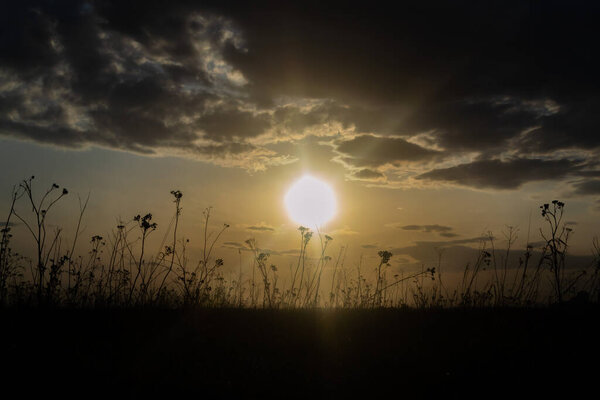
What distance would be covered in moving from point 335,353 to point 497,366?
178 centimetres

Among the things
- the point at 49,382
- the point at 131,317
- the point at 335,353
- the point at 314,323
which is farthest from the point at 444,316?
the point at 49,382

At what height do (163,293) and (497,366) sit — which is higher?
(163,293)

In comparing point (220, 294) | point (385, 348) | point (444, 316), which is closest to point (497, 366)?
point (385, 348)

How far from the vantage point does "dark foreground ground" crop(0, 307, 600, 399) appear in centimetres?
448

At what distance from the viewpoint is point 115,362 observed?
16.4 feet

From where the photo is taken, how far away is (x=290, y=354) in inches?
214

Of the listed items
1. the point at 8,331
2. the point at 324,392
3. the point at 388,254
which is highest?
the point at 388,254

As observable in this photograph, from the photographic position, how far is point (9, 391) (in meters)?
4.27

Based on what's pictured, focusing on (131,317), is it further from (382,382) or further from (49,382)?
(382,382)

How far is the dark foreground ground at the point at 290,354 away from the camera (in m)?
4.48

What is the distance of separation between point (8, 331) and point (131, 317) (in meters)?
1.54

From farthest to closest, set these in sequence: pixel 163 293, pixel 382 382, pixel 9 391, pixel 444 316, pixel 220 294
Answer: pixel 220 294 < pixel 163 293 < pixel 444 316 < pixel 382 382 < pixel 9 391

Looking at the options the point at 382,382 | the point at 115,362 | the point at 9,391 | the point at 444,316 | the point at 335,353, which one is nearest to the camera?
the point at 9,391

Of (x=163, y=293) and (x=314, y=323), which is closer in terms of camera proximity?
(x=314, y=323)
